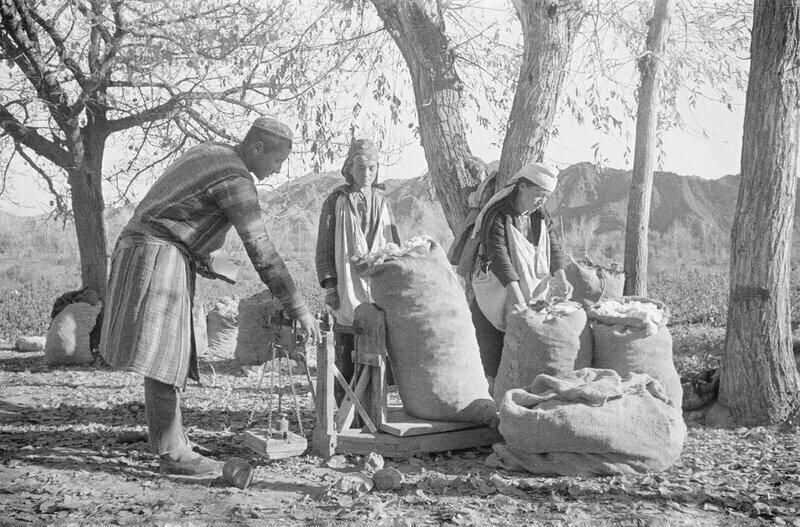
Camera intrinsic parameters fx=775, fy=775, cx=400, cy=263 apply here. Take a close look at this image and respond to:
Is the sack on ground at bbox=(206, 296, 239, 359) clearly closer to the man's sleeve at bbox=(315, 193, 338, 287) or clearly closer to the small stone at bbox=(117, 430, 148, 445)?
the small stone at bbox=(117, 430, 148, 445)

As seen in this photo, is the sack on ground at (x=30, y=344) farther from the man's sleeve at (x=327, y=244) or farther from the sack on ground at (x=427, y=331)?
the sack on ground at (x=427, y=331)

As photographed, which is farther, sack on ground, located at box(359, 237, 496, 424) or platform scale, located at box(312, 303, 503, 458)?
sack on ground, located at box(359, 237, 496, 424)

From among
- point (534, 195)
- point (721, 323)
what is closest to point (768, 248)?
point (534, 195)

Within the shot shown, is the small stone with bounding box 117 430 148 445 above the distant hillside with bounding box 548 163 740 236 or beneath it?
beneath

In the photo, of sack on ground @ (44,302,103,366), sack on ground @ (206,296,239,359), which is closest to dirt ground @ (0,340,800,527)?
sack on ground @ (44,302,103,366)

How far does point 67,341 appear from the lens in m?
8.73

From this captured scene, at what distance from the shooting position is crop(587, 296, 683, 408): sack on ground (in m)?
4.61

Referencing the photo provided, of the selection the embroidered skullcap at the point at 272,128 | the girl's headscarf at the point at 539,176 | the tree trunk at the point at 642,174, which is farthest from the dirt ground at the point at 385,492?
the tree trunk at the point at 642,174

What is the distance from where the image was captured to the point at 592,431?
154 inches

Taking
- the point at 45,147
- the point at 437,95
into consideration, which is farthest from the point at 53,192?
the point at 437,95

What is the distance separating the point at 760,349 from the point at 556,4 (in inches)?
118

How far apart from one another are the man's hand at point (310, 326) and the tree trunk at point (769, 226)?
9.89ft

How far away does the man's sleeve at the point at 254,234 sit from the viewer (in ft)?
12.5

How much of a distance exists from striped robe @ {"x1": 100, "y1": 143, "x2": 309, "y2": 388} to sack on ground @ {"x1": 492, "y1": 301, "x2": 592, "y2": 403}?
1382 millimetres
